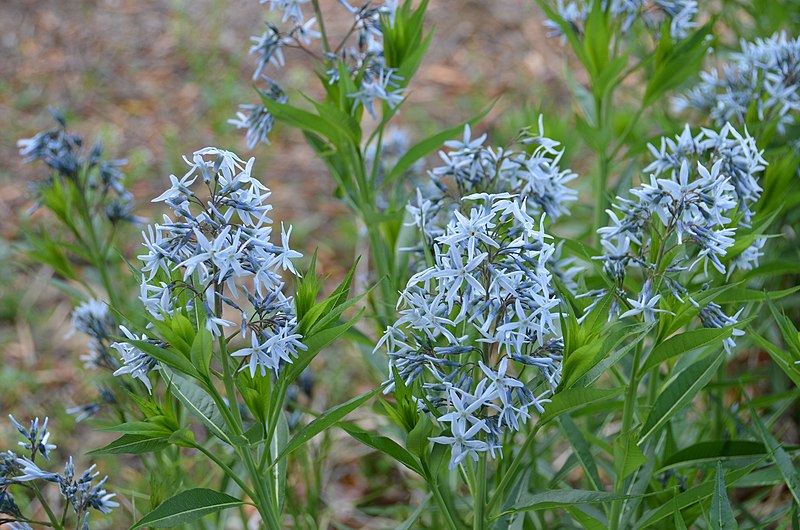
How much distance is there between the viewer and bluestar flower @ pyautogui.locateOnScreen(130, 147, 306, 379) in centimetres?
163

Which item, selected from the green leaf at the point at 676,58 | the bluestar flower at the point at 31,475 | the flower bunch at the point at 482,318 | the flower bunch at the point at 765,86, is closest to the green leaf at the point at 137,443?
the bluestar flower at the point at 31,475

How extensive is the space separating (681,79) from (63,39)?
5.71m

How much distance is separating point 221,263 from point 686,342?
0.99m

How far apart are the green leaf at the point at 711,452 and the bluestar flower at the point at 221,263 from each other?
1.08 meters

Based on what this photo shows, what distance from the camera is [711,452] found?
216 cm

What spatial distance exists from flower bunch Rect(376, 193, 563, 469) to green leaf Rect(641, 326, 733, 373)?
220 mm

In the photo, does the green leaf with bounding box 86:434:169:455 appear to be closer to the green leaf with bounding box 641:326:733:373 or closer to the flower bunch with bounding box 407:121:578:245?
the flower bunch with bounding box 407:121:578:245

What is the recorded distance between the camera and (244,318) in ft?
5.34

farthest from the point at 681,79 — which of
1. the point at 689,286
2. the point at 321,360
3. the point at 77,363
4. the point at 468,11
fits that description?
the point at 468,11

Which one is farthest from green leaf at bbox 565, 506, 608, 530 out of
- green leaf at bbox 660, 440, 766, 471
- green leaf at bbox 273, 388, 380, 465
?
green leaf at bbox 273, 388, 380, 465

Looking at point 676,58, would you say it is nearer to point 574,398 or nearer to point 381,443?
point 574,398

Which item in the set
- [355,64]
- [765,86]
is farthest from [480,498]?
[765,86]

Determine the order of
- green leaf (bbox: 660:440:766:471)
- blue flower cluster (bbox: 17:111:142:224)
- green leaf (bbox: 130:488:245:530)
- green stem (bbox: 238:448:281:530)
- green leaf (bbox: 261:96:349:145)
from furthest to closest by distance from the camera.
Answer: blue flower cluster (bbox: 17:111:142:224) < green leaf (bbox: 261:96:349:145) < green leaf (bbox: 660:440:766:471) < green stem (bbox: 238:448:281:530) < green leaf (bbox: 130:488:245:530)

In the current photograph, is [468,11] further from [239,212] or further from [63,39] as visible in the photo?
[239,212]
